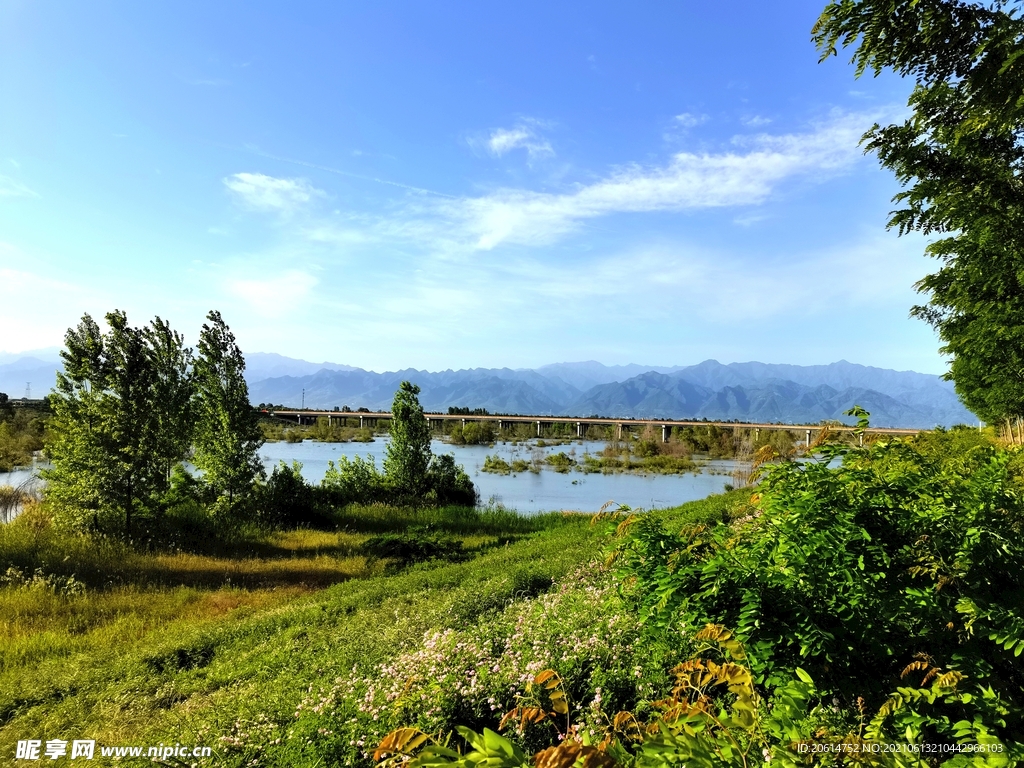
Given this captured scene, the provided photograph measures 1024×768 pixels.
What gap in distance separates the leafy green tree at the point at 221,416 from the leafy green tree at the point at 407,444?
6.17 meters

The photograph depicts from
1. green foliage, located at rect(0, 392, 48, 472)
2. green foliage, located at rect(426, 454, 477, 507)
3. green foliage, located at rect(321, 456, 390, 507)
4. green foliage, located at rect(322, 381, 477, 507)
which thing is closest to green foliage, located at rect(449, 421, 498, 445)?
green foliage, located at rect(0, 392, 48, 472)

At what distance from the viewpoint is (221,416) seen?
16016 millimetres

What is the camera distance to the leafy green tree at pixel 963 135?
419cm

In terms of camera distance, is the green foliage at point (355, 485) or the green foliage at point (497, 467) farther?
the green foliage at point (497, 467)

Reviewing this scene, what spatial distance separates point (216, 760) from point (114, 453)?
12674mm

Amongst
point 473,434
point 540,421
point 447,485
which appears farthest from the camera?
point 540,421

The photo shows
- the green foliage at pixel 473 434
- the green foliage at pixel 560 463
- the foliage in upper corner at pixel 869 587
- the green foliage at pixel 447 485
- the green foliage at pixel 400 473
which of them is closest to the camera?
the foliage in upper corner at pixel 869 587

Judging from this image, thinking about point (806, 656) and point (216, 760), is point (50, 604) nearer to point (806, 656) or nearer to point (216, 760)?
point (216, 760)

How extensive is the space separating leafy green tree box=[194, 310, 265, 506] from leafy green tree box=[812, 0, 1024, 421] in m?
16.7

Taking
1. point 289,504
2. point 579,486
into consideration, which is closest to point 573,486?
point 579,486

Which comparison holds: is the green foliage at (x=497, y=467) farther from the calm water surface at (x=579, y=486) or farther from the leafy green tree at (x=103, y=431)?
the leafy green tree at (x=103, y=431)

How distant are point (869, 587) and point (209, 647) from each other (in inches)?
286

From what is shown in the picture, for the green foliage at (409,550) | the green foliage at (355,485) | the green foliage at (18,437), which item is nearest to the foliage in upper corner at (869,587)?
the green foliage at (409,550)

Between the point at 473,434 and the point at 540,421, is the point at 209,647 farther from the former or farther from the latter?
the point at 540,421
